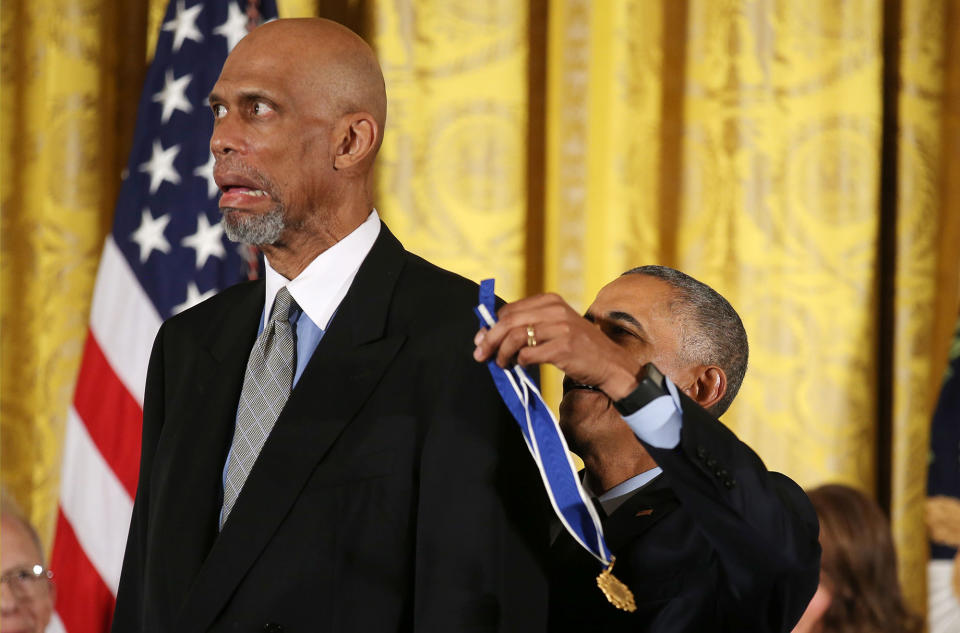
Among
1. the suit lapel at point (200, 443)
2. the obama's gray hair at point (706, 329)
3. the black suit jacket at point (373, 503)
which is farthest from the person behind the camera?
the obama's gray hair at point (706, 329)

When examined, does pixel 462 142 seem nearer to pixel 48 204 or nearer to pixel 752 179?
pixel 752 179

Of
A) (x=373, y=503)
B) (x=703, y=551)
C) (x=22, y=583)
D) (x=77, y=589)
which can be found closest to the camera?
(x=373, y=503)

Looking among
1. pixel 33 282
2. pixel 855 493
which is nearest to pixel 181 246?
pixel 33 282

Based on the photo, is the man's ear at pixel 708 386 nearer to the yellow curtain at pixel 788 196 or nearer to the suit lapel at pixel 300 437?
the suit lapel at pixel 300 437

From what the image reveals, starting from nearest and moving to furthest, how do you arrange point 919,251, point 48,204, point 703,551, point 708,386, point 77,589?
1. point 703,551
2. point 708,386
3. point 77,589
4. point 919,251
5. point 48,204

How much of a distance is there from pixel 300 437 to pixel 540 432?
0.25m

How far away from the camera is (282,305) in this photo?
1379mm

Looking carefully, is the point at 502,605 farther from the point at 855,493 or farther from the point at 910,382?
the point at 910,382

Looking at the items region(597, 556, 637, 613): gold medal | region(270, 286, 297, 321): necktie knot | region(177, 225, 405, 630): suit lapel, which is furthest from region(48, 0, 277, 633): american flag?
region(597, 556, 637, 613): gold medal

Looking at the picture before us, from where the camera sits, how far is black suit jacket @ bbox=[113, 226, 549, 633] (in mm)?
1189

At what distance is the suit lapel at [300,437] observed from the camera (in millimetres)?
1214

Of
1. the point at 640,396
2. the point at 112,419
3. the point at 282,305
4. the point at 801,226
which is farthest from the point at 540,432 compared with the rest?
the point at 801,226

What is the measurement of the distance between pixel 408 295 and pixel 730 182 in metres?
1.86

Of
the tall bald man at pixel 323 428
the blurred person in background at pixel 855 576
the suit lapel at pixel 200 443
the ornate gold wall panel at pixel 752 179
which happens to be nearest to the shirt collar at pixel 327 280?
the tall bald man at pixel 323 428
